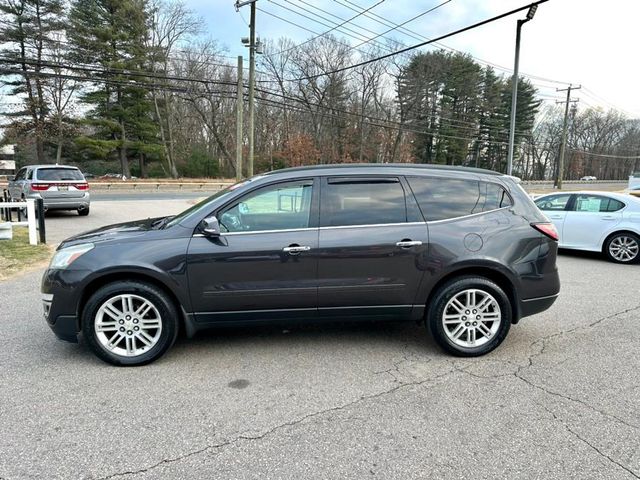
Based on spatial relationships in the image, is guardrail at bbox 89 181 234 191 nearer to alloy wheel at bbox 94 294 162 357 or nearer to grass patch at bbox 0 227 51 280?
grass patch at bbox 0 227 51 280

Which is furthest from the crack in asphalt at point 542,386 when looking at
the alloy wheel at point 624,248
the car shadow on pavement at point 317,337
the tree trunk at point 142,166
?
the tree trunk at point 142,166

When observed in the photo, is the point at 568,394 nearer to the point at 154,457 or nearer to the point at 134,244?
the point at 154,457

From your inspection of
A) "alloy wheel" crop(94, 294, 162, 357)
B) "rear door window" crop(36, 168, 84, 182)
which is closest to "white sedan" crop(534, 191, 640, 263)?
"alloy wheel" crop(94, 294, 162, 357)

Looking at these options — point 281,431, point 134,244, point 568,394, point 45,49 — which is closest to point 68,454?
point 281,431

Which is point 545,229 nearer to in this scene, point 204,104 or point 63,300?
point 63,300

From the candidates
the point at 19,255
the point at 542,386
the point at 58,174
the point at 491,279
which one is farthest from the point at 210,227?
the point at 58,174

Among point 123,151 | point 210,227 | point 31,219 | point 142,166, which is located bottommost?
point 31,219

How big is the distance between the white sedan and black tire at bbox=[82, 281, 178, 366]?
836 centimetres

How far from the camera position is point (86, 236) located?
3.84 m

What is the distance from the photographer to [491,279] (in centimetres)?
387

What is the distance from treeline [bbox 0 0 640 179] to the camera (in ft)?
113

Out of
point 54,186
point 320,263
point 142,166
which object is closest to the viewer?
point 320,263

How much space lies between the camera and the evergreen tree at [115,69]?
116 ft

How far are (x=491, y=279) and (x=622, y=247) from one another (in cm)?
627
